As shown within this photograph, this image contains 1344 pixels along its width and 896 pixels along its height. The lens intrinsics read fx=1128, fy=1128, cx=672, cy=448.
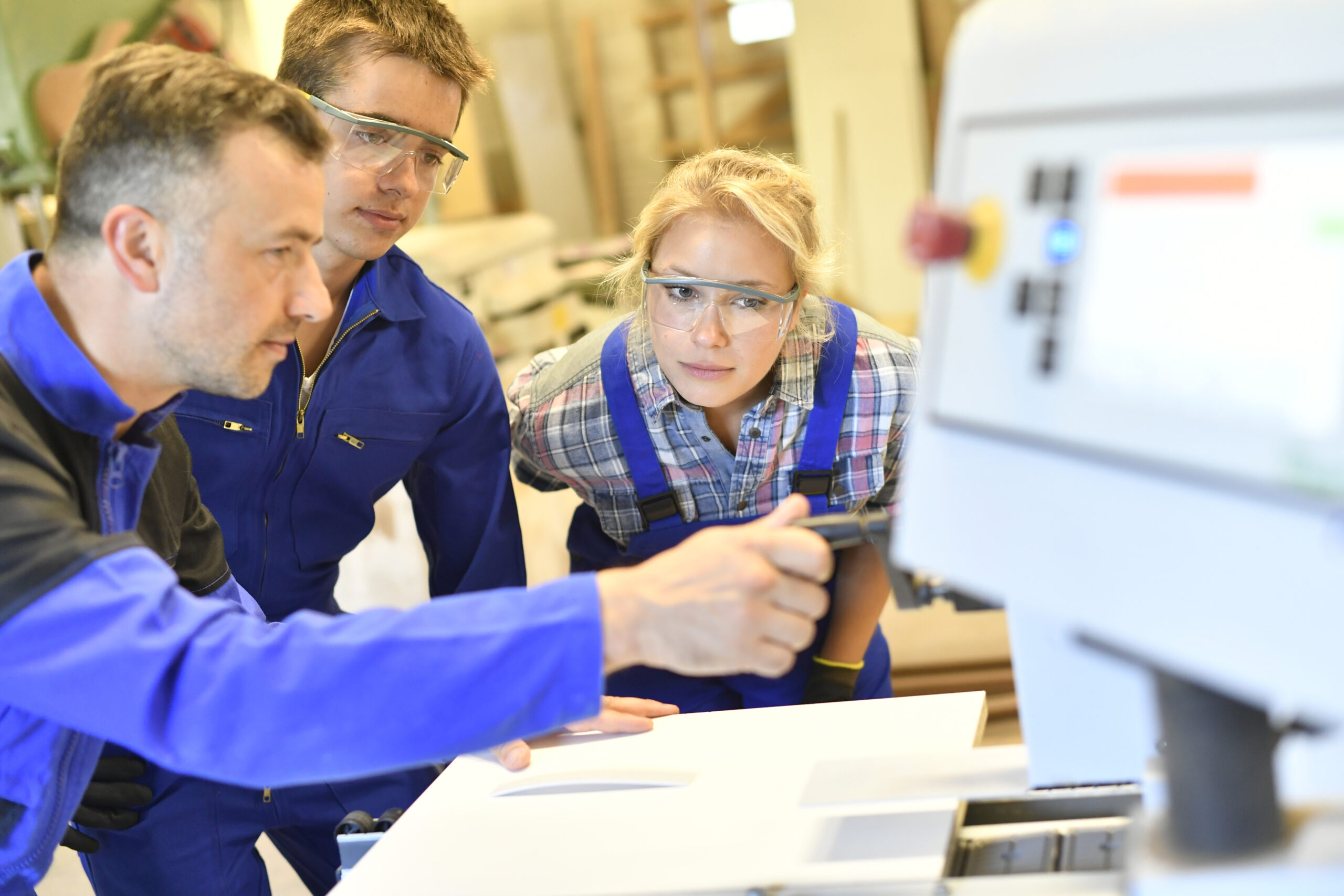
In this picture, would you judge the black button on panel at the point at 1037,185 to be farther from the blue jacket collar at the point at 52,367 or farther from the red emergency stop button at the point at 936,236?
the blue jacket collar at the point at 52,367

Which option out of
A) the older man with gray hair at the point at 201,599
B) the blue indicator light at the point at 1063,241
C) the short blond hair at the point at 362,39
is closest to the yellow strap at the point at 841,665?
the older man with gray hair at the point at 201,599

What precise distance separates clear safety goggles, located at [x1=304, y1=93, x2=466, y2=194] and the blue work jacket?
195mm

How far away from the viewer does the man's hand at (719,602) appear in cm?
88

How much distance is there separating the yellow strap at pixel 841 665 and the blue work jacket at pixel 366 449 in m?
0.56

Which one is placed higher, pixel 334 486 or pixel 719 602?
pixel 719 602

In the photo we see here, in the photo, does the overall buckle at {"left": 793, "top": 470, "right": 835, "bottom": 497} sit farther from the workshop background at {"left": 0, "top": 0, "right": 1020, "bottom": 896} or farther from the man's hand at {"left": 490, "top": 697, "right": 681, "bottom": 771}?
the workshop background at {"left": 0, "top": 0, "right": 1020, "bottom": 896}

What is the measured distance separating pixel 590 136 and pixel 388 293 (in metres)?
5.85

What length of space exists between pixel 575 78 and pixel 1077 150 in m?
7.26

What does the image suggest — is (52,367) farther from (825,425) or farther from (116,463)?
(825,425)

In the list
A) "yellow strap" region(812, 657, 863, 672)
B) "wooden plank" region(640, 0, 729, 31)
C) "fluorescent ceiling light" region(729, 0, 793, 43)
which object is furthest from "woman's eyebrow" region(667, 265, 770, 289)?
"wooden plank" region(640, 0, 729, 31)

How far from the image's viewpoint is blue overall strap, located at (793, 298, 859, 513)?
188 centimetres

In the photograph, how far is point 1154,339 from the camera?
2.03ft

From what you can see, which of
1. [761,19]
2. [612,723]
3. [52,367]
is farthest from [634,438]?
[761,19]

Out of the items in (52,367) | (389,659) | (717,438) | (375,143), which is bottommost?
(717,438)
